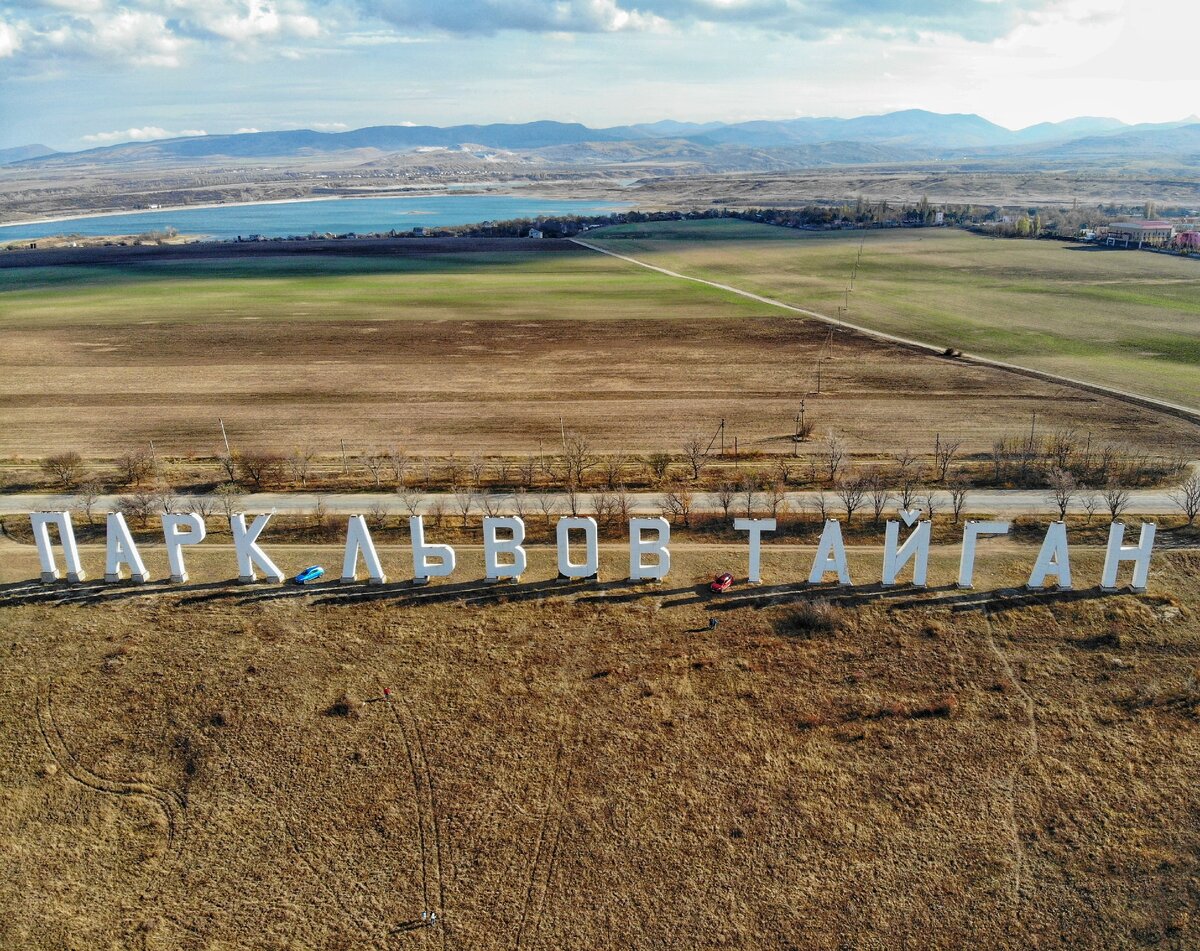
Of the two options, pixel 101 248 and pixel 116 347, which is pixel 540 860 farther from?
pixel 101 248

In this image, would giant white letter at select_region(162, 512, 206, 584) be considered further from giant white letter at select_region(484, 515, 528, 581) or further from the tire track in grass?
giant white letter at select_region(484, 515, 528, 581)

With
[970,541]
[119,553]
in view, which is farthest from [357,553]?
[970,541]

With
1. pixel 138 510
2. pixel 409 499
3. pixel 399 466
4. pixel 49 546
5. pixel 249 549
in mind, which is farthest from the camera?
pixel 399 466

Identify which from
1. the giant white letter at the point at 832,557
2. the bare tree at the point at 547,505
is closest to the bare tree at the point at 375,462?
the bare tree at the point at 547,505

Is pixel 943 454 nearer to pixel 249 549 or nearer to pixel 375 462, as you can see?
pixel 375 462

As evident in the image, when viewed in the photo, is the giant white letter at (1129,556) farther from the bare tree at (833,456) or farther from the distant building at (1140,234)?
the distant building at (1140,234)

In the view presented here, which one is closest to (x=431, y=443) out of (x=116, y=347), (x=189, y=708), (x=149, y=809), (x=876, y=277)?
(x=189, y=708)
